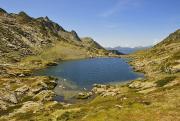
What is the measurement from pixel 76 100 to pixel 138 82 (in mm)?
26656

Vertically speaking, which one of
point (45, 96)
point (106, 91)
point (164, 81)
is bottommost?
point (45, 96)

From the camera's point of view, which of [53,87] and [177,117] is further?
[53,87]

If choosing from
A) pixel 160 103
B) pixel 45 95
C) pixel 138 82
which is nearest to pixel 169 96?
pixel 160 103

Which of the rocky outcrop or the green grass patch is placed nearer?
the green grass patch

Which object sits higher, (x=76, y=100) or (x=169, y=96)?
(x=169, y=96)

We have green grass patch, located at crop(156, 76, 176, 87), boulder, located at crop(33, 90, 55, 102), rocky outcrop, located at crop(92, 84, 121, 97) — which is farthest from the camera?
boulder, located at crop(33, 90, 55, 102)

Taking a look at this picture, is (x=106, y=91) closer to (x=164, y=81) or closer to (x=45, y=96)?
(x=45, y=96)

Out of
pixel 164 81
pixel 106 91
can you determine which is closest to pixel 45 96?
pixel 106 91

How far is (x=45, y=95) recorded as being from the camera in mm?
111750

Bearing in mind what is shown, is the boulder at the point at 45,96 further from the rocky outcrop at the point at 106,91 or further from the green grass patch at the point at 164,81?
the green grass patch at the point at 164,81

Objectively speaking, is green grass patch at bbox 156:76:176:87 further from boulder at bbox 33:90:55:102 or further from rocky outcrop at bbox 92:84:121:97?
boulder at bbox 33:90:55:102

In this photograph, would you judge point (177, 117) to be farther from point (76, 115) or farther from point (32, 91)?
point (32, 91)

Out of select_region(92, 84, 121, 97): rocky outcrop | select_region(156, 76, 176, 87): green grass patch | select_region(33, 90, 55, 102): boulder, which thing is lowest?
select_region(33, 90, 55, 102): boulder

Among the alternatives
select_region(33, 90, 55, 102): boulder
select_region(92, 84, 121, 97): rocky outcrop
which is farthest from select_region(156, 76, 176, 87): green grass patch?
select_region(33, 90, 55, 102): boulder
